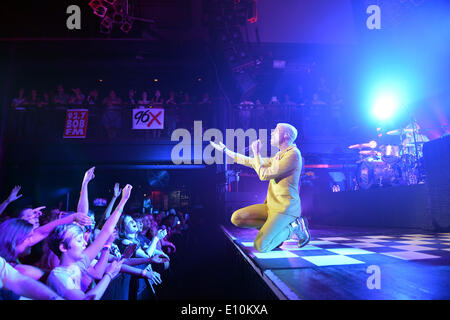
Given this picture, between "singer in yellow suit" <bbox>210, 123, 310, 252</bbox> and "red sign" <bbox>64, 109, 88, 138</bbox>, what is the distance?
739 cm

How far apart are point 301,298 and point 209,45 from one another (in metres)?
8.16

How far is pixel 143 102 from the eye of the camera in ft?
28.1

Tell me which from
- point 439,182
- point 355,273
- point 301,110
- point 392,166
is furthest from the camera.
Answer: point 301,110

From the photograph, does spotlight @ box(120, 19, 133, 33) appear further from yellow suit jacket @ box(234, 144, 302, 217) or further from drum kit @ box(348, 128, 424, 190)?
drum kit @ box(348, 128, 424, 190)

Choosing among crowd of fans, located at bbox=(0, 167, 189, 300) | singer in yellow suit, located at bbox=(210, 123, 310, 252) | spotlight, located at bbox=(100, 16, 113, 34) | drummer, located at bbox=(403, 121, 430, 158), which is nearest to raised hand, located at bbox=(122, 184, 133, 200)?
crowd of fans, located at bbox=(0, 167, 189, 300)

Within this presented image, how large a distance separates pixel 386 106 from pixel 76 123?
34.6 feet

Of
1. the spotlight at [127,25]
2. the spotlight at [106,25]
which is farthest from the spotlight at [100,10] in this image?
the spotlight at [127,25]

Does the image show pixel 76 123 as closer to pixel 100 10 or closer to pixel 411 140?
pixel 100 10

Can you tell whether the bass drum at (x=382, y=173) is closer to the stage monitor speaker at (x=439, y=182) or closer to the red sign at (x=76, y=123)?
the stage monitor speaker at (x=439, y=182)

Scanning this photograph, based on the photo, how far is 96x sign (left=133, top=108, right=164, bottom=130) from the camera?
324 inches

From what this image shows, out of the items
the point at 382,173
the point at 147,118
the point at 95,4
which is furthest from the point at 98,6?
the point at 382,173

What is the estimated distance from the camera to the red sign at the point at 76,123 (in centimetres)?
802

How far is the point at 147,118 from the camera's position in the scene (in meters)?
8.26
